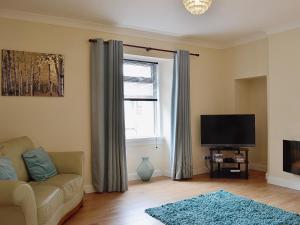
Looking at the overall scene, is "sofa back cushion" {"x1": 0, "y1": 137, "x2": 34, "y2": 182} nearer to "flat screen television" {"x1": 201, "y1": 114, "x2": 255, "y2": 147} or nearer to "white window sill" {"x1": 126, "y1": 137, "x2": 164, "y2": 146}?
"white window sill" {"x1": 126, "y1": 137, "x2": 164, "y2": 146}

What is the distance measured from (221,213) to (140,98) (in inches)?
104

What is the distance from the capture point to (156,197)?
13.0 ft

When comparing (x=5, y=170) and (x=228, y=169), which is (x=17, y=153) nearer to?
(x=5, y=170)

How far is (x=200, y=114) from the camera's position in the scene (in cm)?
546

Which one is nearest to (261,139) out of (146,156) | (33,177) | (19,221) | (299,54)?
(299,54)

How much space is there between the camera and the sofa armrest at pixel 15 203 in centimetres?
213

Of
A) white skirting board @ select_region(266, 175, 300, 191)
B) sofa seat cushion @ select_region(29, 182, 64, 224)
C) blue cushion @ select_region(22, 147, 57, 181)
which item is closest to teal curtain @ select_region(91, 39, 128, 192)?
blue cushion @ select_region(22, 147, 57, 181)

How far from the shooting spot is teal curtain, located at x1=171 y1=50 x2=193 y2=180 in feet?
16.4

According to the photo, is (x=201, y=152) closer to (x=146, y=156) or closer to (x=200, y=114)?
(x=200, y=114)

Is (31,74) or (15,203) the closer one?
(15,203)

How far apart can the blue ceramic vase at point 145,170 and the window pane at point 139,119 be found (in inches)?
22.6

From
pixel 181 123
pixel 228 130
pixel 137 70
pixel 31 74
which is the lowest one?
pixel 228 130

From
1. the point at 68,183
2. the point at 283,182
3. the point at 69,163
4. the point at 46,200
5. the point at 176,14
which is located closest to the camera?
the point at 46,200

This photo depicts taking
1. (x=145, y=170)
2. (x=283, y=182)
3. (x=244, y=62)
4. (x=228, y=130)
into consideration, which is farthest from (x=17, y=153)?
(x=244, y=62)
